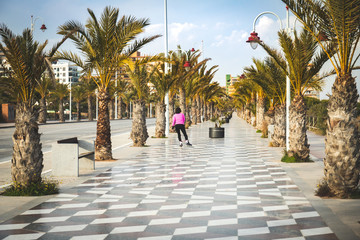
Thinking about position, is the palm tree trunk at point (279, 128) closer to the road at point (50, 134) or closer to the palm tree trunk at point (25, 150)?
the road at point (50, 134)

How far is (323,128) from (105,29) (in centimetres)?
1857

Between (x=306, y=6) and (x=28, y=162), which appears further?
(x=306, y=6)

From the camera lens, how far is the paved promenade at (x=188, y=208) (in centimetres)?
546

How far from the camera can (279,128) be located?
715 inches

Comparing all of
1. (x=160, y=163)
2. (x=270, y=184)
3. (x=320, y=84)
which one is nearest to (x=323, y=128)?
(x=320, y=84)

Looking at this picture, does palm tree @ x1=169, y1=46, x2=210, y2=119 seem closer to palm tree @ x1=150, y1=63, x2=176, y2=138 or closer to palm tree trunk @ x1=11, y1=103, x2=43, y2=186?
palm tree @ x1=150, y1=63, x2=176, y2=138

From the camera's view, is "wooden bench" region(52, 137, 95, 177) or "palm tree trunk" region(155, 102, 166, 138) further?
"palm tree trunk" region(155, 102, 166, 138)

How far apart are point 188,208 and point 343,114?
3116mm

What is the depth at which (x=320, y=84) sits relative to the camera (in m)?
20.7

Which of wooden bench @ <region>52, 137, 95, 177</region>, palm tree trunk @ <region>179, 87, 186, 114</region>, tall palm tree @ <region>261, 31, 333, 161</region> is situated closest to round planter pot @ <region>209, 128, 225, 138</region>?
palm tree trunk @ <region>179, 87, 186, 114</region>

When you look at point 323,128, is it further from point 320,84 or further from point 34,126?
point 34,126

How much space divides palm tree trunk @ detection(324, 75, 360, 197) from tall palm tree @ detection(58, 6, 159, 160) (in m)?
7.50

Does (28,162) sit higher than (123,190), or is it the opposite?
(28,162)

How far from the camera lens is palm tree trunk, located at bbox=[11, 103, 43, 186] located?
25.9ft
